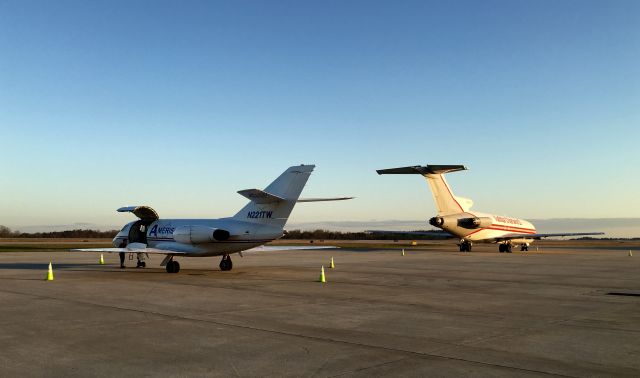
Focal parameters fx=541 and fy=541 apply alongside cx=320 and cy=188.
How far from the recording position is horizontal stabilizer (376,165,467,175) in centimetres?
4775

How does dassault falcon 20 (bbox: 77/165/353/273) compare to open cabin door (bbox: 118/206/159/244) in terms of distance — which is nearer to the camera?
dassault falcon 20 (bbox: 77/165/353/273)

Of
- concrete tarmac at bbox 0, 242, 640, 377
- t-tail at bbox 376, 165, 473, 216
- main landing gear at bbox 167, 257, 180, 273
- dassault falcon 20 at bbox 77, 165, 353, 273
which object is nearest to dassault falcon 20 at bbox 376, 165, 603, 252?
t-tail at bbox 376, 165, 473, 216

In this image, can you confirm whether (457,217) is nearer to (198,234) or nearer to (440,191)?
(440,191)

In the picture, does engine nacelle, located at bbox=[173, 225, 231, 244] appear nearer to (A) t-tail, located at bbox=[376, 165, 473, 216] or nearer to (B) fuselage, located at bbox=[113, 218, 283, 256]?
(B) fuselage, located at bbox=[113, 218, 283, 256]

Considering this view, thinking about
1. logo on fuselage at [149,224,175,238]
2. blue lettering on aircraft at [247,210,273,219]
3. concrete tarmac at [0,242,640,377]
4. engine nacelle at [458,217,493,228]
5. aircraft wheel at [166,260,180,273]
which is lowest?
concrete tarmac at [0,242,640,377]

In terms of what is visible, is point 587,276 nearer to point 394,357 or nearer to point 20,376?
point 394,357

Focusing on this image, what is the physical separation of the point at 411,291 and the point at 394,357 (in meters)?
9.26

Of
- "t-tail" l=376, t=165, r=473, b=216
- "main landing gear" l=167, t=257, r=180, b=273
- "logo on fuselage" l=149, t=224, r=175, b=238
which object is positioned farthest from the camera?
"t-tail" l=376, t=165, r=473, b=216

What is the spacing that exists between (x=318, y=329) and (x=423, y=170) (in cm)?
4002

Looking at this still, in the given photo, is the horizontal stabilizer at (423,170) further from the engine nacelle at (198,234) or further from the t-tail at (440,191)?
the engine nacelle at (198,234)

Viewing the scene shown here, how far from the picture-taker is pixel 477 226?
48.0 m

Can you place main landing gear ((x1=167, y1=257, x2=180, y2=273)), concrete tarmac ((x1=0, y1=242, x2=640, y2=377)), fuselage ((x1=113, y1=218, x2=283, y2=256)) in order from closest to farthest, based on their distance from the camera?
concrete tarmac ((x1=0, y1=242, x2=640, y2=377)), fuselage ((x1=113, y1=218, x2=283, y2=256)), main landing gear ((x1=167, y1=257, x2=180, y2=273))

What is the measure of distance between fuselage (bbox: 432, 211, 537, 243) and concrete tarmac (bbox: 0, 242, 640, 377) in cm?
2879

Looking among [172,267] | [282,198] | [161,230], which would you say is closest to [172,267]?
[172,267]
